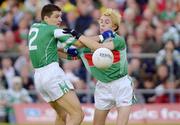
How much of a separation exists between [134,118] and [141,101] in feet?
2.03

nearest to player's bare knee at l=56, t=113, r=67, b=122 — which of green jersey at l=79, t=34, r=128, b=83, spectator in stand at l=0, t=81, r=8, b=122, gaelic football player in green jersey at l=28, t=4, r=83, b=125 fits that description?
gaelic football player in green jersey at l=28, t=4, r=83, b=125

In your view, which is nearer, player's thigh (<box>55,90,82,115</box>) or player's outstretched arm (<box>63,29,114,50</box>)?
player's outstretched arm (<box>63,29,114,50</box>)

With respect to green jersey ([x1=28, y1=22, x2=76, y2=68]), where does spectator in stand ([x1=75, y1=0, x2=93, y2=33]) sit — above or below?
below

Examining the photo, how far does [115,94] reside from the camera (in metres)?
14.4

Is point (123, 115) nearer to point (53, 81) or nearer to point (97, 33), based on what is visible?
point (53, 81)

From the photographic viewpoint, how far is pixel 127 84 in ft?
47.1

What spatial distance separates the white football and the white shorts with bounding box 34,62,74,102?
2.19ft

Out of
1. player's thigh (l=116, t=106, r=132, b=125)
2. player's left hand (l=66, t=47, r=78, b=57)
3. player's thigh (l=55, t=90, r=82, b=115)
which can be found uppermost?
player's left hand (l=66, t=47, r=78, b=57)

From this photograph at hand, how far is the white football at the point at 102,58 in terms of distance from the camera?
13672 mm

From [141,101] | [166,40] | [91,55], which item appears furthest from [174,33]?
[91,55]

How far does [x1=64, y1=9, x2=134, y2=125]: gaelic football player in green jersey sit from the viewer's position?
1400 centimetres

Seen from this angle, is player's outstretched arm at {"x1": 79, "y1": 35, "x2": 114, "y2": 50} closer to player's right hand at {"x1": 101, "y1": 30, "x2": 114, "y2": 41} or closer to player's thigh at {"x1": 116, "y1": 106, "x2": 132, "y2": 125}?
player's right hand at {"x1": 101, "y1": 30, "x2": 114, "y2": 41}

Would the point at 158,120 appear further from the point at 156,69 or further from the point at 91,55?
the point at 91,55

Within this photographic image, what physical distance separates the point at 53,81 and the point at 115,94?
98cm
